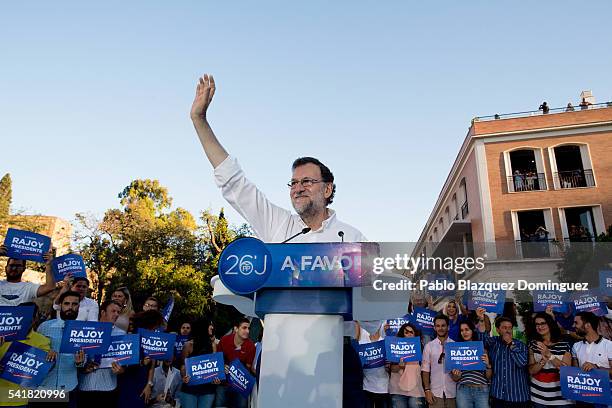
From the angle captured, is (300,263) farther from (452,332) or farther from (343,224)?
(452,332)

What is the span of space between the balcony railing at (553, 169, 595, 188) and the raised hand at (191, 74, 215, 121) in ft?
75.2

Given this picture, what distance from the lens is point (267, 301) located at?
5.91 ft

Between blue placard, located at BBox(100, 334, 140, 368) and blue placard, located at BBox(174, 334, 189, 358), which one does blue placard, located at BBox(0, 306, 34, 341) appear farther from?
blue placard, located at BBox(174, 334, 189, 358)

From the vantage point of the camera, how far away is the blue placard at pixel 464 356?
230 inches

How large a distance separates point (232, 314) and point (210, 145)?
2043 centimetres

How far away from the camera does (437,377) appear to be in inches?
249

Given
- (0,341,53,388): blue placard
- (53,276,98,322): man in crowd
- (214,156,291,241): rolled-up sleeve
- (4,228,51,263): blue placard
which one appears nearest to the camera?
(214,156,291,241): rolled-up sleeve

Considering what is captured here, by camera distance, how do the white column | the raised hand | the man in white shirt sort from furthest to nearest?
the raised hand
the man in white shirt
the white column

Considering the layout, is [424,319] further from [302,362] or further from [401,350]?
[302,362]

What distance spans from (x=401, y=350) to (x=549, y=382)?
1.78 metres

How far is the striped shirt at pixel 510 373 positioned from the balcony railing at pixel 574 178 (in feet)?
61.9

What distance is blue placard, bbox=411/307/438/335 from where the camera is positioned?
7.09 metres

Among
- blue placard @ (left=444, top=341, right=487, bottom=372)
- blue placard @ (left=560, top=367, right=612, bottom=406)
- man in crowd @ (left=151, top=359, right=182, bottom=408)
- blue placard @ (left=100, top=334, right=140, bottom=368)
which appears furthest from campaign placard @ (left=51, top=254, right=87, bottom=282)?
blue placard @ (left=560, top=367, right=612, bottom=406)

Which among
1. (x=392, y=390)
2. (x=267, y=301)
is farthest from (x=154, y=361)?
(x=267, y=301)
